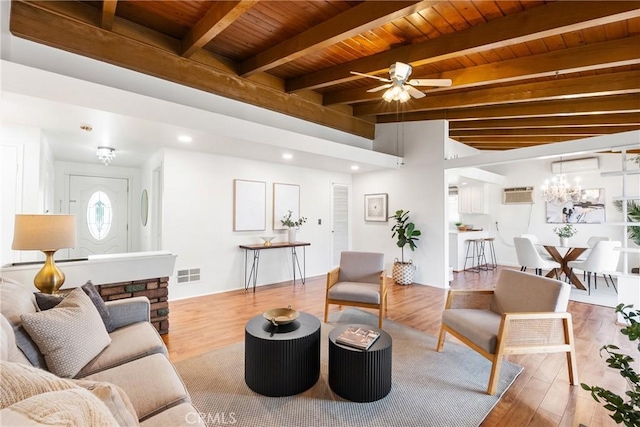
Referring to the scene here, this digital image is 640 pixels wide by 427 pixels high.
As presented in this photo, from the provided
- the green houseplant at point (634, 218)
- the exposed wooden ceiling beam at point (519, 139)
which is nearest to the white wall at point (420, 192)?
the exposed wooden ceiling beam at point (519, 139)

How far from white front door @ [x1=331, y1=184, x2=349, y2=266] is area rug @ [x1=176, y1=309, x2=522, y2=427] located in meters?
3.95

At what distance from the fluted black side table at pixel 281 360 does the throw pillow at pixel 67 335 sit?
3.14 feet

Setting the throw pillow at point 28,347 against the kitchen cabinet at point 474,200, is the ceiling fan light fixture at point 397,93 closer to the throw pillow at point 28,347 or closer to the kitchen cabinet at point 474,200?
the throw pillow at point 28,347

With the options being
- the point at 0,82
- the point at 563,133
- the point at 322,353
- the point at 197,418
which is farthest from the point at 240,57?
the point at 563,133

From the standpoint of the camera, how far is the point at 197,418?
1336 mm

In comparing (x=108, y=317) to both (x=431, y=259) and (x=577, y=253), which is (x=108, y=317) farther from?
(x=577, y=253)

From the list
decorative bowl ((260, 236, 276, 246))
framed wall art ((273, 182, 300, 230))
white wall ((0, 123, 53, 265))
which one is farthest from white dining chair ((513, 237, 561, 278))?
white wall ((0, 123, 53, 265))

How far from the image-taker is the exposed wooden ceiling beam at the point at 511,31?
7.81 ft

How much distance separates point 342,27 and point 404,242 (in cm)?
403

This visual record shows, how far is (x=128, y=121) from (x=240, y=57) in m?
1.69

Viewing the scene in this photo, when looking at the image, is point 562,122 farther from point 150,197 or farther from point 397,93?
point 150,197

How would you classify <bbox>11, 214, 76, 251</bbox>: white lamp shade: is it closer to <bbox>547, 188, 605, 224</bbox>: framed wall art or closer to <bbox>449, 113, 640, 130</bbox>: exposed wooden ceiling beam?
<bbox>449, 113, 640, 130</bbox>: exposed wooden ceiling beam

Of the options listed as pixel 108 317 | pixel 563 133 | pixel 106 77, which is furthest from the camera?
pixel 563 133

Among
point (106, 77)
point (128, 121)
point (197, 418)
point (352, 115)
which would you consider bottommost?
point (197, 418)
